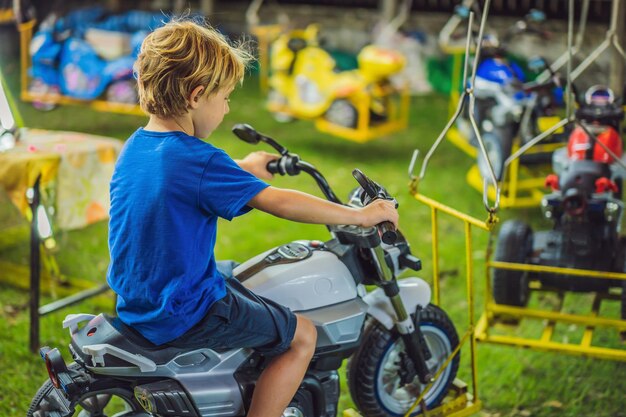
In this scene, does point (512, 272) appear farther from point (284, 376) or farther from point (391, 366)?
point (284, 376)

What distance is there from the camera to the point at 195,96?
233 cm

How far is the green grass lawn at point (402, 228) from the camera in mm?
3686

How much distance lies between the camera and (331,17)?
1011 cm

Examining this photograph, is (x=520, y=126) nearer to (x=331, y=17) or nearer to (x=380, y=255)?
(x=380, y=255)

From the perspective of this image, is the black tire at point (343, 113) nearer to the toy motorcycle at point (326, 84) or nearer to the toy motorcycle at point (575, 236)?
the toy motorcycle at point (326, 84)

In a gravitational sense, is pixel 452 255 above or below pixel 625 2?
below

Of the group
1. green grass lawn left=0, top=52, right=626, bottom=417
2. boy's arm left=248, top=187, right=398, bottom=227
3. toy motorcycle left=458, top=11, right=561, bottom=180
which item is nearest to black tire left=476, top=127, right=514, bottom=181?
toy motorcycle left=458, top=11, right=561, bottom=180

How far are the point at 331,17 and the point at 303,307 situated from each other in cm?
777

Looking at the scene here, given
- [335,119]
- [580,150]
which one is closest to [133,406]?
[580,150]

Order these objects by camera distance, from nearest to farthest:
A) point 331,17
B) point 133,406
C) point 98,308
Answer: point 133,406 < point 98,308 < point 331,17

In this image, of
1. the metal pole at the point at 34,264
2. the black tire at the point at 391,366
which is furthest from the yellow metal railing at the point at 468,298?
the metal pole at the point at 34,264

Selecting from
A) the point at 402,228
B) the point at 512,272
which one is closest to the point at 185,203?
the point at 512,272

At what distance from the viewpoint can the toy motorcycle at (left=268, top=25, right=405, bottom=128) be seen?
7074 mm

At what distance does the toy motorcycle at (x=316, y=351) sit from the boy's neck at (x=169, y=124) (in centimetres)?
47
